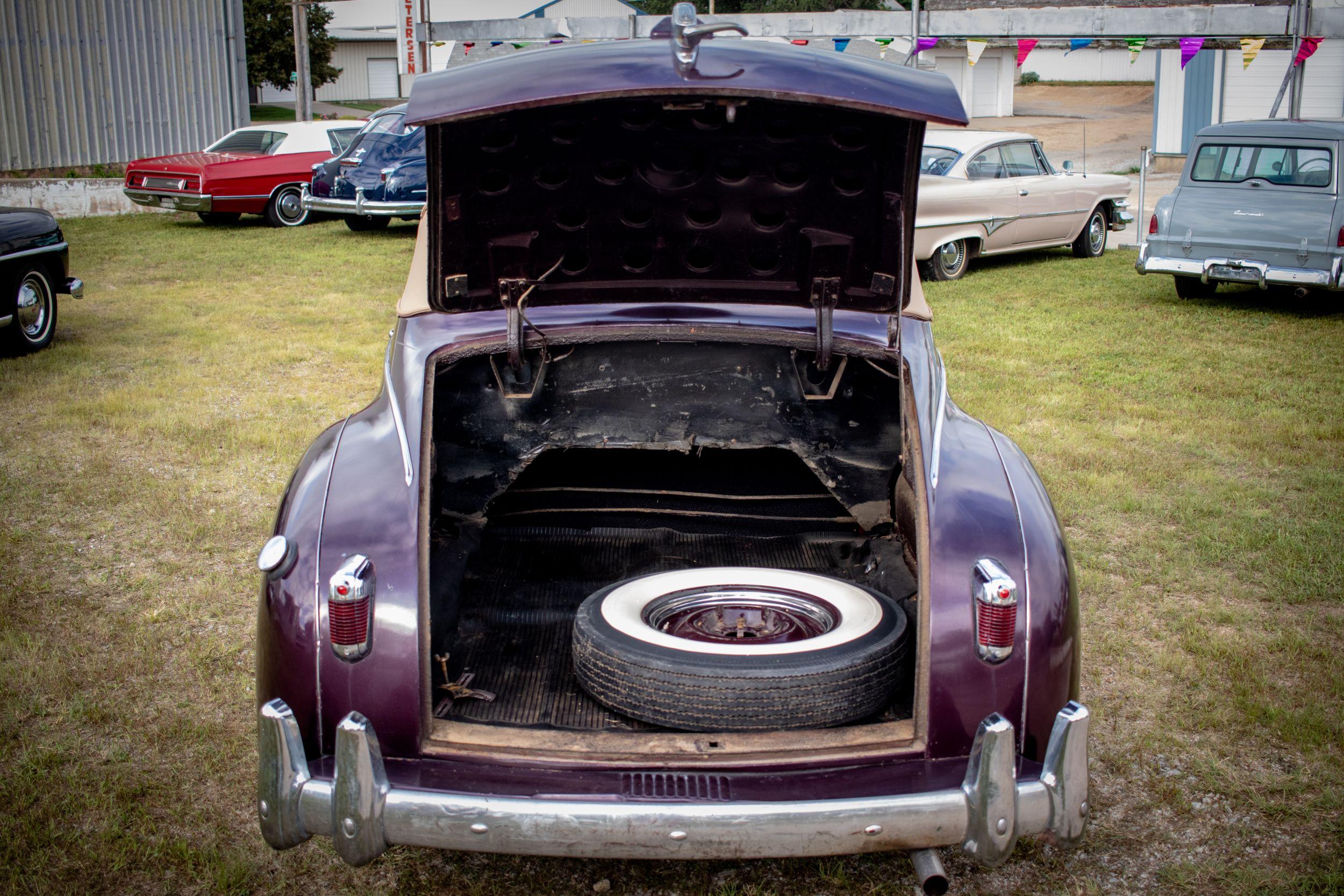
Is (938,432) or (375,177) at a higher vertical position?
(938,432)

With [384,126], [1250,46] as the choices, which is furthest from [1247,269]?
[384,126]

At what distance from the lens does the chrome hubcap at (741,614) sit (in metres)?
2.78

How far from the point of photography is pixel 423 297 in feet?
10.6

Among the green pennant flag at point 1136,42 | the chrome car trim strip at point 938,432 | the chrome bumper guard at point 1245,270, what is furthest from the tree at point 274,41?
the chrome car trim strip at point 938,432

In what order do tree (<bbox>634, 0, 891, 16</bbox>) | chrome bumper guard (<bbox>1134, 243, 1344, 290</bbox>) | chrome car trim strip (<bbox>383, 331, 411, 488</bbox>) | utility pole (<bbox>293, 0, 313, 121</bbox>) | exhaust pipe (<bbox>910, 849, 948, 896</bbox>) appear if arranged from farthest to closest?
tree (<bbox>634, 0, 891, 16</bbox>) → utility pole (<bbox>293, 0, 313, 121</bbox>) → chrome bumper guard (<bbox>1134, 243, 1344, 290</bbox>) → chrome car trim strip (<bbox>383, 331, 411, 488</bbox>) → exhaust pipe (<bbox>910, 849, 948, 896</bbox>)

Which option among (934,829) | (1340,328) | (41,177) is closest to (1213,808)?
(934,829)

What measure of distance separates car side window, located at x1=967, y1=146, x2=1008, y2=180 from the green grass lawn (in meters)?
2.69

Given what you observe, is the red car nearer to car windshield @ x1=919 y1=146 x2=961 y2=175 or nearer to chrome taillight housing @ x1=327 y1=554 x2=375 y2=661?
car windshield @ x1=919 y1=146 x2=961 y2=175

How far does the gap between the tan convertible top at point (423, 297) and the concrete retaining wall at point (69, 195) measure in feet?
45.5

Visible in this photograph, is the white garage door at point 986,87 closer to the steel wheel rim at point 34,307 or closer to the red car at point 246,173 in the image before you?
the red car at point 246,173

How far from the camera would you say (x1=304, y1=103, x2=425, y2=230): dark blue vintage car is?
14359mm

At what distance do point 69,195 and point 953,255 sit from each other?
41.0 feet

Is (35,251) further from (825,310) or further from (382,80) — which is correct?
A: (382,80)

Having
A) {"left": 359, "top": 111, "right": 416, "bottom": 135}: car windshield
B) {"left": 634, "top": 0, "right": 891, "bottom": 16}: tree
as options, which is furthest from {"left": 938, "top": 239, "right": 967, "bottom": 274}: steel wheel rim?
{"left": 634, "top": 0, "right": 891, "bottom": 16}: tree
